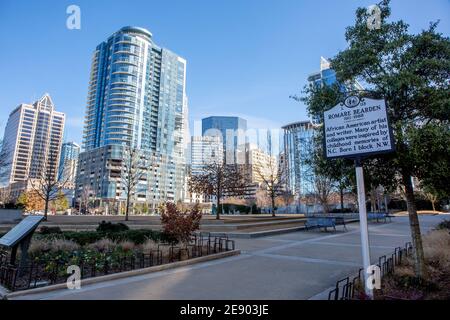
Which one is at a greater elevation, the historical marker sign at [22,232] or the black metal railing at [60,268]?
the historical marker sign at [22,232]

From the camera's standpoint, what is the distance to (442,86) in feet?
23.8

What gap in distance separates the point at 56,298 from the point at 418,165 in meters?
8.41

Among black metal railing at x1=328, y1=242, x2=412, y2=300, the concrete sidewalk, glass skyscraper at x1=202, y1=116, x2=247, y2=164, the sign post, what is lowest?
the concrete sidewalk

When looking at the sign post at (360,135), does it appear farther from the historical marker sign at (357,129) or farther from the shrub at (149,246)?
the shrub at (149,246)

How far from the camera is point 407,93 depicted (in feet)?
23.7

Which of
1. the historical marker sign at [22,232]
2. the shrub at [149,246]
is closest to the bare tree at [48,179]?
the shrub at [149,246]

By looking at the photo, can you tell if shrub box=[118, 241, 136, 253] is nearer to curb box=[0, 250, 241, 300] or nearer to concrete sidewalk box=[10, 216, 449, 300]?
curb box=[0, 250, 241, 300]

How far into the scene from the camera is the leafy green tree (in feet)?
20.5

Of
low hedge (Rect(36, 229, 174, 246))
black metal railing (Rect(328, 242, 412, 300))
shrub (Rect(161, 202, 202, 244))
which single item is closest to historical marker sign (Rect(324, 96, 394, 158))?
black metal railing (Rect(328, 242, 412, 300))

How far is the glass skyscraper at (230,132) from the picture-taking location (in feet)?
254

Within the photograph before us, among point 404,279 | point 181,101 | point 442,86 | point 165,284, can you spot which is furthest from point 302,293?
point 181,101

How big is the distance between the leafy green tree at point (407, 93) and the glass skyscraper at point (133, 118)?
402 feet

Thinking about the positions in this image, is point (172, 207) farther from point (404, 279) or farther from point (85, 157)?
point (85, 157)
